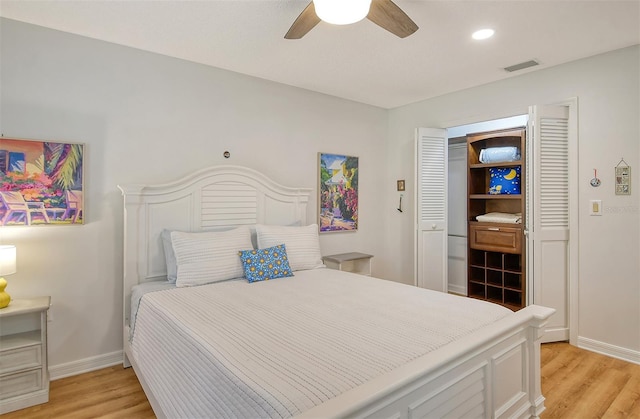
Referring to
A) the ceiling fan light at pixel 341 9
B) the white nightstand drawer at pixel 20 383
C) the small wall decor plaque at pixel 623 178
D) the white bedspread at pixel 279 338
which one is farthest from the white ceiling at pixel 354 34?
the white nightstand drawer at pixel 20 383

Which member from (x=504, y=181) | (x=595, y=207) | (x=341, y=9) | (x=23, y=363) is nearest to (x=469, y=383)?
(x=341, y=9)

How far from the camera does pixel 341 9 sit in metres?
1.71

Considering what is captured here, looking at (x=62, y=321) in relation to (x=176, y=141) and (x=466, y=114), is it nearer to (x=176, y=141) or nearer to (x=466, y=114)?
(x=176, y=141)

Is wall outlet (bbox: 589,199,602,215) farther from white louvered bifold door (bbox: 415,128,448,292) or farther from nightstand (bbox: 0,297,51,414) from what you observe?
nightstand (bbox: 0,297,51,414)

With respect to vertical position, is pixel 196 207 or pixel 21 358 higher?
pixel 196 207

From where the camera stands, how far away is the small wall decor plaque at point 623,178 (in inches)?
110

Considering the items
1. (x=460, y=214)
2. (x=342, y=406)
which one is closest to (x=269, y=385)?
(x=342, y=406)

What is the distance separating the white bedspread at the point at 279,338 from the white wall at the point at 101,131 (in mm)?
679

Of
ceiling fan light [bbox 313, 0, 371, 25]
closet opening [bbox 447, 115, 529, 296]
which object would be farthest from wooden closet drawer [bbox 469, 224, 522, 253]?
ceiling fan light [bbox 313, 0, 371, 25]

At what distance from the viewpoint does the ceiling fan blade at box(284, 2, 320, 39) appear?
1.89 metres

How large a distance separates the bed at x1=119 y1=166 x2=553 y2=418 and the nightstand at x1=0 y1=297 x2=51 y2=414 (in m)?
0.51

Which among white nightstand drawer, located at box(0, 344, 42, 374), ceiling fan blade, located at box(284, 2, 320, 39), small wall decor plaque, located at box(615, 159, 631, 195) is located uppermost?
ceiling fan blade, located at box(284, 2, 320, 39)

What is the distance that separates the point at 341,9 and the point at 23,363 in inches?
110

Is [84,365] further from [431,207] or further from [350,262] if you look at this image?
[431,207]
